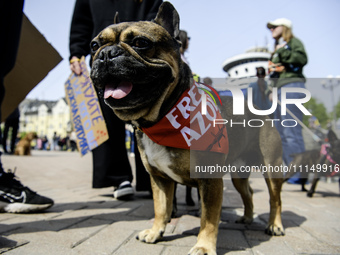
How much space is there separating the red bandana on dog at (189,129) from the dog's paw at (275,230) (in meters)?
0.88

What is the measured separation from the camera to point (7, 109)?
7.34 ft

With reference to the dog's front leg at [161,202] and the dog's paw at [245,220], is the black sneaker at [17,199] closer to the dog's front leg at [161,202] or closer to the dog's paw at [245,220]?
the dog's front leg at [161,202]

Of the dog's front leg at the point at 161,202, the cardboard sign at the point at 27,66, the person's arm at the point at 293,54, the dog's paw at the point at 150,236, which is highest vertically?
the person's arm at the point at 293,54

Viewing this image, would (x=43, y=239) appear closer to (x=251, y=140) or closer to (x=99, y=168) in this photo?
(x=99, y=168)

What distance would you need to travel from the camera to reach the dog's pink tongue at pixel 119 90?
62.7 inches

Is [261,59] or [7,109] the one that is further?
[261,59]

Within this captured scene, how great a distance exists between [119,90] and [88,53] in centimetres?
226

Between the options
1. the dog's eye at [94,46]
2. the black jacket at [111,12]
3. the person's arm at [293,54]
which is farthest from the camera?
the person's arm at [293,54]

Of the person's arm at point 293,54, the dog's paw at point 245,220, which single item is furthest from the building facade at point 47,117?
the dog's paw at point 245,220

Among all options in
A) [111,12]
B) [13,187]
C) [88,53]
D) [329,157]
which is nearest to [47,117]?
[88,53]

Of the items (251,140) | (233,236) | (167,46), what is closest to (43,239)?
(233,236)

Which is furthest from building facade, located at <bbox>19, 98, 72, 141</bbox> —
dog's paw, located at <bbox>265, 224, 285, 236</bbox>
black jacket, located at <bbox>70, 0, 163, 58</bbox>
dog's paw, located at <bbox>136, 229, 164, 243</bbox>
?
dog's paw, located at <bbox>265, 224, 285, 236</bbox>

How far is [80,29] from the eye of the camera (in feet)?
11.4

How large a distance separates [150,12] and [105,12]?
0.55 metres
